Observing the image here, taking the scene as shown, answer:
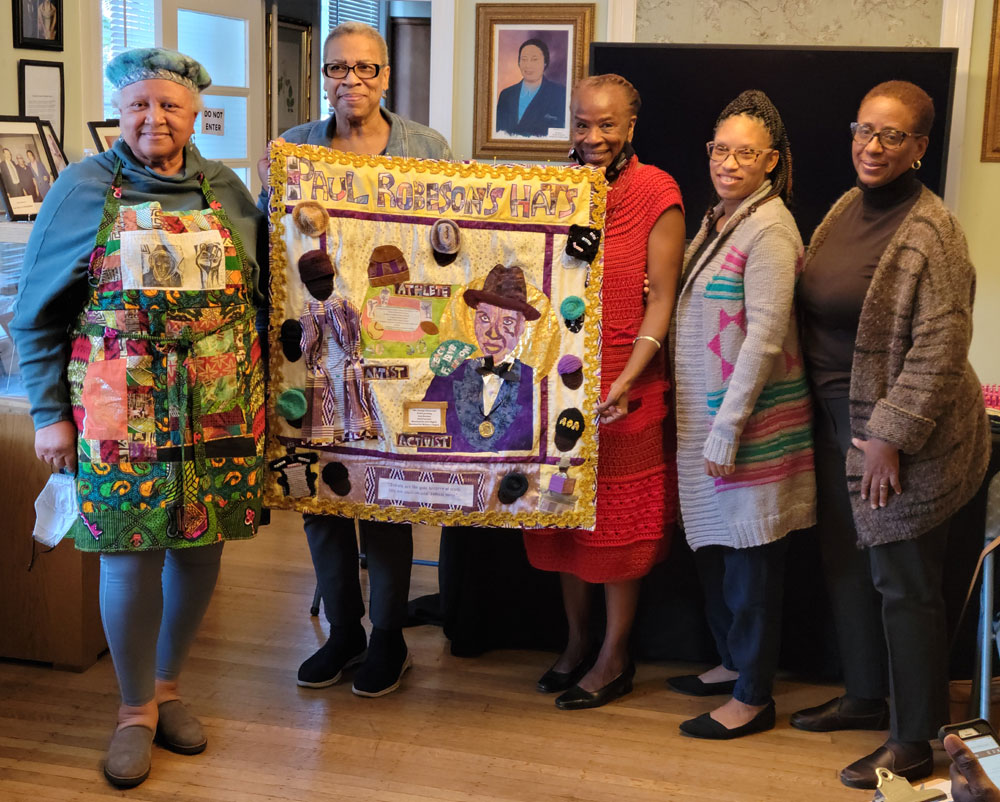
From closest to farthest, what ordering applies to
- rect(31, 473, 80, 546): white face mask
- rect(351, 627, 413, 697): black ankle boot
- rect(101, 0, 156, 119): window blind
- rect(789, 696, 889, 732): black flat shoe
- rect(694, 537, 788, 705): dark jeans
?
1. rect(31, 473, 80, 546): white face mask
2. rect(694, 537, 788, 705): dark jeans
3. rect(789, 696, 889, 732): black flat shoe
4. rect(351, 627, 413, 697): black ankle boot
5. rect(101, 0, 156, 119): window blind

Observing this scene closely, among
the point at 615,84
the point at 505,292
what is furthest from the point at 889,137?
the point at 505,292

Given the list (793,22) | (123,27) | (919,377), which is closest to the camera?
(919,377)

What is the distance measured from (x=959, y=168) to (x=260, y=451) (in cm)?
299

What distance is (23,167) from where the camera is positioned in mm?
3123

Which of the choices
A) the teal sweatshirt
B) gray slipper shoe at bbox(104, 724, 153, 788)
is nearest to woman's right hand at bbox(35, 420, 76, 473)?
the teal sweatshirt

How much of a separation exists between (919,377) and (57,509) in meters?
1.73

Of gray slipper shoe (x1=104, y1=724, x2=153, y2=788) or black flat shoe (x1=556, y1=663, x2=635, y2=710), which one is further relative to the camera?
black flat shoe (x1=556, y1=663, x2=635, y2=710)

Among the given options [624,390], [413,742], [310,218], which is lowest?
[413,742]

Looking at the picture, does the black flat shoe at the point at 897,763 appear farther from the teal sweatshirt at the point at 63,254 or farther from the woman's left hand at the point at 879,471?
the teal sweatshirt at the point at 63,254

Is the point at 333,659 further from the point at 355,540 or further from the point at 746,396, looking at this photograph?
the point at 746,396

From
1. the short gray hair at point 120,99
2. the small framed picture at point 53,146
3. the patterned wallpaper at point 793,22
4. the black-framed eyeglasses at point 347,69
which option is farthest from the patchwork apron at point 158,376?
the patterned wallpaper at point 793,22

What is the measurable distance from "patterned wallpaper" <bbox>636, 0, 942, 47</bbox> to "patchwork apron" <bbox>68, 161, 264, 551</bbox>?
2.57 m

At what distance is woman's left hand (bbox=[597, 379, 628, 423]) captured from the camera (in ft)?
7.79

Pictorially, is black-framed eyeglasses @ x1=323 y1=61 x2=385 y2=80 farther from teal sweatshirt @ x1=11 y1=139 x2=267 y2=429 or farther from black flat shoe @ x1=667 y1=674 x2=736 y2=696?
black flat shoe @ x1=667 y1=674 x2=736 y2=696
